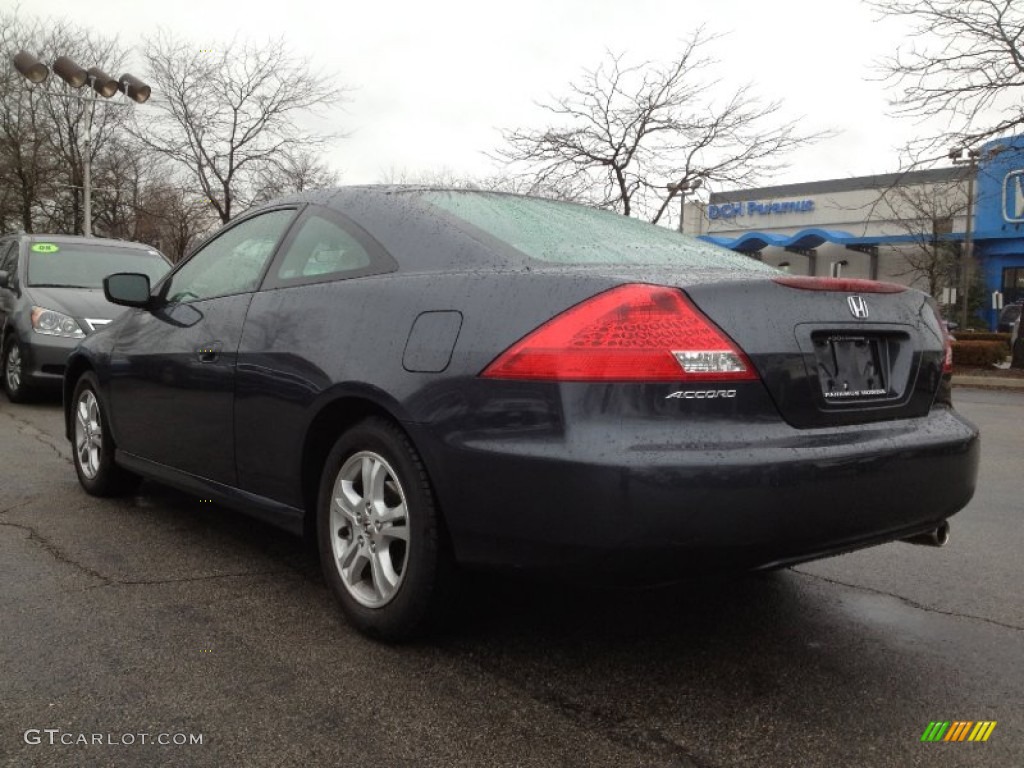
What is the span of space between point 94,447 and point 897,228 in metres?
47.3

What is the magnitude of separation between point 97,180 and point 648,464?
3561 centimetres

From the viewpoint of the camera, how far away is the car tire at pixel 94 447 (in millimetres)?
→ 4719

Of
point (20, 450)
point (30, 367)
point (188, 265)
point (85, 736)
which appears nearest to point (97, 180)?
point (30, 367)

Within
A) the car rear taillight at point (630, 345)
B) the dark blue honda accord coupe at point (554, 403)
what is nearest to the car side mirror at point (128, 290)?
the dark blue honda accord coupe at point (554, 403)

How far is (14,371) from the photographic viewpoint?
900cm

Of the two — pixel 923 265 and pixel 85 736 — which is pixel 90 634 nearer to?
pixel 85 736

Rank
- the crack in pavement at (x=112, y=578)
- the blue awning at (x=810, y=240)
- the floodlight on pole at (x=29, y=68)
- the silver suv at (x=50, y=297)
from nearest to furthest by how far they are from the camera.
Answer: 1. the crack in pavement at (x=112, y=578)
2. the silver suv at (x=50, y=297)
3. the floodlight on pole at (x=29, y=68)
4. the blue awning at (x=810, y=240)

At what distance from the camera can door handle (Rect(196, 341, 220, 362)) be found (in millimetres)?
3603

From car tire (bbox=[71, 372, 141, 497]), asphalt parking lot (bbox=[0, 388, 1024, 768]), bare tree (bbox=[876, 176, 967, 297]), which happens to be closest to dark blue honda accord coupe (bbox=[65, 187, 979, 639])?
asphalt parking lot (bbox=[0, 388, 1024, 768])

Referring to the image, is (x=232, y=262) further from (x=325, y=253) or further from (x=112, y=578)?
(x=112, y=578)

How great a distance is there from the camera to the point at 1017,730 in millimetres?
2363

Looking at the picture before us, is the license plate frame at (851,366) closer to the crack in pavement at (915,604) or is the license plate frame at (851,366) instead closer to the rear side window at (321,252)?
the crack in pavement at (915,604)

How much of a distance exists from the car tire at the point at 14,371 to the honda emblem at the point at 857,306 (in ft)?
26.7

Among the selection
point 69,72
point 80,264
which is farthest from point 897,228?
point 80,264
